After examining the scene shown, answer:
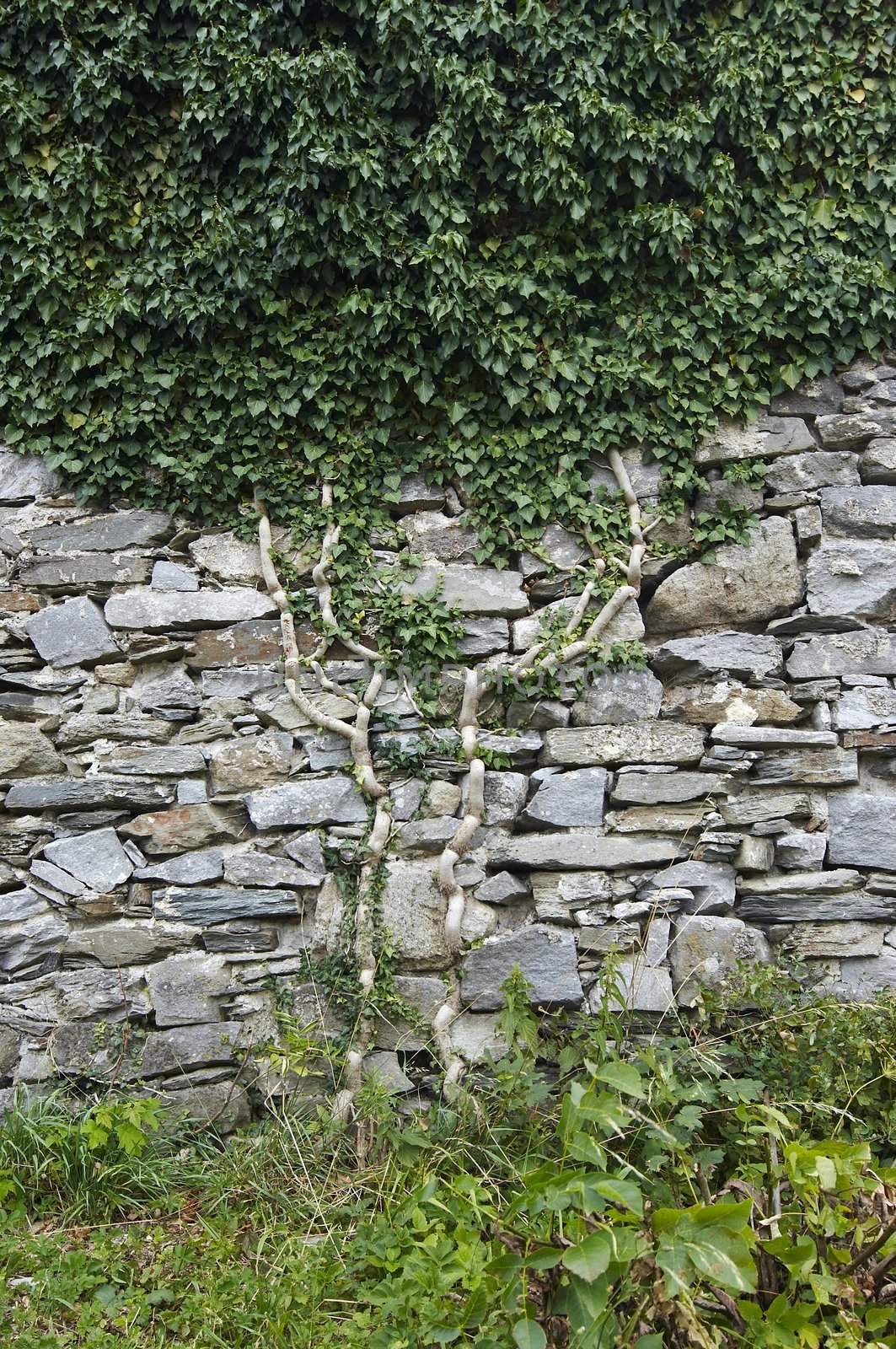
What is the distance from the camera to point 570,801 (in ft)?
10.9

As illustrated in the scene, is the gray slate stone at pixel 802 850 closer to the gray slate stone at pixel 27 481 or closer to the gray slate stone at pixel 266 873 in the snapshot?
the gray slate stone at pixel 266 873

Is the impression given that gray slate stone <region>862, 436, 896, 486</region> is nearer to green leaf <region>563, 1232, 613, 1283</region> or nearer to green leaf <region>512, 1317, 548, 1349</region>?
green leaf <region>563, 1232, 613, 1283</region>

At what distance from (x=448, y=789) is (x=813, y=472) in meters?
1.80

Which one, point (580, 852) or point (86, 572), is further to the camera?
point (86, 572)

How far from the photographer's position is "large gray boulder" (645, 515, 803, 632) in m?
3.51

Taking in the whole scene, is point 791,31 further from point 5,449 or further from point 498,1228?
point 498,1228

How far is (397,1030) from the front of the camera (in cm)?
318

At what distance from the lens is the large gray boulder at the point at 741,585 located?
3514 mm

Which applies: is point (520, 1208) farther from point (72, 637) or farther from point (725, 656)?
point (72, 637)

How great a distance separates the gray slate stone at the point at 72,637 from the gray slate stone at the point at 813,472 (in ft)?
8.31

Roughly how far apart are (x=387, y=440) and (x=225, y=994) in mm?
2060

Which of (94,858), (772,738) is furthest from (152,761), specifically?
(772,738)

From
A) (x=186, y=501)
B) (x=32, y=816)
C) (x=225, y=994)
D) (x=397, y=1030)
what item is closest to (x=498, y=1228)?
(x=397, y=1030)

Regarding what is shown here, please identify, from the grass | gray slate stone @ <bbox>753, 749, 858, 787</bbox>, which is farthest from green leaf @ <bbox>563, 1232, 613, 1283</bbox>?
gray slate stone @ <bbox>753, 749, 858, 787</bbox>
